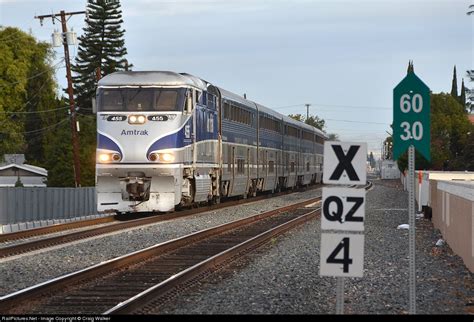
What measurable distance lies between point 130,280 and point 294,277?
232 cm

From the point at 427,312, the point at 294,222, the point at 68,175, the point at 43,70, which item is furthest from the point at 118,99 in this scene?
the point at 68,175

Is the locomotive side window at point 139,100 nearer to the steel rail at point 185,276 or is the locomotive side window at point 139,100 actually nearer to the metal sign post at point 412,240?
the steel rail at point 185,276

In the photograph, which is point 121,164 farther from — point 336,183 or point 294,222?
point 336,183

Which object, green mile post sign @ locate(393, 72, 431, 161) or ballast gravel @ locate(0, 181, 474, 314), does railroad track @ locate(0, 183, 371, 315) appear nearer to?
ballast gravel @ locate(0, 181, 474, 314)

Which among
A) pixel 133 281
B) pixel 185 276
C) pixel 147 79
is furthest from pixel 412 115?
pixel 147 79

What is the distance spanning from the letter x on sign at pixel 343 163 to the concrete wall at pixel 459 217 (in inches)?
221

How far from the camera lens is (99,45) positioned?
277 feet

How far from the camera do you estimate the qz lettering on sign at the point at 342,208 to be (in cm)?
743

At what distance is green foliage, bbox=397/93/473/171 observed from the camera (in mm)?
65875

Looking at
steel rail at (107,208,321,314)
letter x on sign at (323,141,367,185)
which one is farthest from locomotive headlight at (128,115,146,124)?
letter x on sign at (323,141,367,185)

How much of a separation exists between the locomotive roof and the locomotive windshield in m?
0.16

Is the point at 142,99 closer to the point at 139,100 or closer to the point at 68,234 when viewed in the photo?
the point at 139,100

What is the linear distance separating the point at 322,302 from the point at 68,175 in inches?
3026

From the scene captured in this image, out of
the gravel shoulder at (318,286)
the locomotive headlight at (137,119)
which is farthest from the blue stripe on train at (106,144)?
the gravel shoulder at (318,286)
